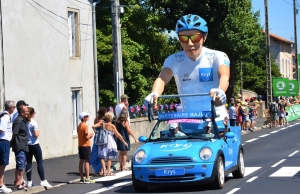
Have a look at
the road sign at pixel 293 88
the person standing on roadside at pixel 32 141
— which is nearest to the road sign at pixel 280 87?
the road sign at pixel 293 88

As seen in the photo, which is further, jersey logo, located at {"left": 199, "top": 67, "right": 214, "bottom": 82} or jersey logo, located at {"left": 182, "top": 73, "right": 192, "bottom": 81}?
jersey logo, located at {"left": 182, "top": 73, "right": 192, "bottom": 81}

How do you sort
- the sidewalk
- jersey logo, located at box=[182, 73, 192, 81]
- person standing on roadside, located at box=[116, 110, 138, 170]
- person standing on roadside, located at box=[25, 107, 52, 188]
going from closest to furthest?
person standing on roadside, located at box=[25, 107, 52, 188]
jersey logo, located at box=[182, 73, 192, 81]
the sidewalk
person standing on roadside, located at box=[116, 110, 138, 170]

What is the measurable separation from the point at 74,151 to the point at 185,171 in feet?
41.9

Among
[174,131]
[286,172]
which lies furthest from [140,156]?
[286,172]

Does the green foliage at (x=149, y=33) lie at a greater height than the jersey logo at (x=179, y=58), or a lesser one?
greater

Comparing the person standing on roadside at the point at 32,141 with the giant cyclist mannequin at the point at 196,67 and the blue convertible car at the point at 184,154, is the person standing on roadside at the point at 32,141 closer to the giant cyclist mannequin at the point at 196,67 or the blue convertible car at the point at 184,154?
the blue convertible car at the point at 184,154

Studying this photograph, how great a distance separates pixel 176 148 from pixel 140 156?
2.33 ft

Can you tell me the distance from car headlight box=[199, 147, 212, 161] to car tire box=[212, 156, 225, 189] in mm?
226

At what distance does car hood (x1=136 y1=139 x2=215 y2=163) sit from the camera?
1342cm

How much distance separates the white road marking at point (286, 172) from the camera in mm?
16031

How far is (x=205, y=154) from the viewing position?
1341 centimetres

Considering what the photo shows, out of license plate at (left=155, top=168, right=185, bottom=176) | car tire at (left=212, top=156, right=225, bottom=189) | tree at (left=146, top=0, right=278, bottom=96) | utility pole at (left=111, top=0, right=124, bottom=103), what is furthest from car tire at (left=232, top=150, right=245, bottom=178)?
tree at (left=146, top=0, right=278, bottom=96)

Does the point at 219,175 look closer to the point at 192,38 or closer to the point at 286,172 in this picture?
the point at 192,38

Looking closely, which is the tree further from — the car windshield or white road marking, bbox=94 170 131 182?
the car windshield
